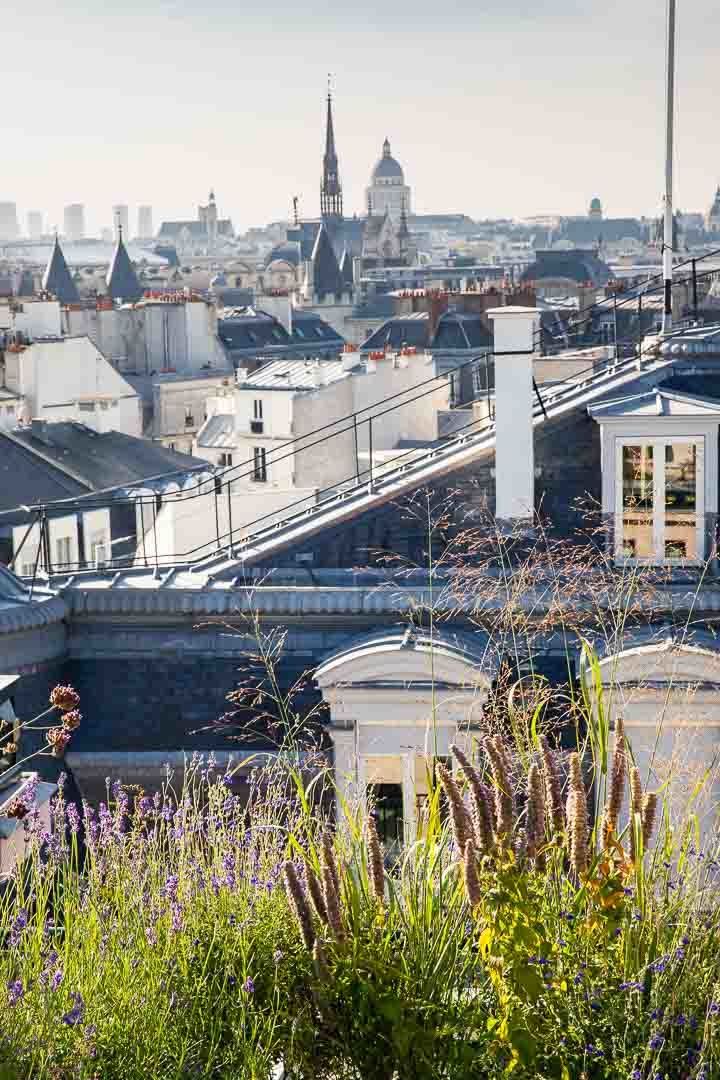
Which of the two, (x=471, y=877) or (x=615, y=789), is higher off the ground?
(x=615, y=789)

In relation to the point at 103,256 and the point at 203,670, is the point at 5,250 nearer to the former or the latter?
the point at 103,256

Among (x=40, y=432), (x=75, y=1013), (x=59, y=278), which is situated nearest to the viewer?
(x=75, y=1013)

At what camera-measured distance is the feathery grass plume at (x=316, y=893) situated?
151 inches

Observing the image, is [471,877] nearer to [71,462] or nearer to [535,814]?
[535,814]

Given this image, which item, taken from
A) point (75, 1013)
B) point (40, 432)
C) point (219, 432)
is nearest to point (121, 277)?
point (219, 432)

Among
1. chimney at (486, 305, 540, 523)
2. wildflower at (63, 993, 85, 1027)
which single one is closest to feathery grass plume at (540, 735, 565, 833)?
wildflower at (63, 993, 85, 1027)

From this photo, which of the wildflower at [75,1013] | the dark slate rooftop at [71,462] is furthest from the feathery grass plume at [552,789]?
the dark slate rooftop at [71,462]

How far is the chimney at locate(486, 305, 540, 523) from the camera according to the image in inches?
378

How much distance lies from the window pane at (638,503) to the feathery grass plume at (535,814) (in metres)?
5.55

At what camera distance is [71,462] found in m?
26.4

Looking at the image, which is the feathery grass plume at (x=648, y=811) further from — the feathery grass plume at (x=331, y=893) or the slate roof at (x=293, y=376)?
the slate roof at (x=293, y=376)

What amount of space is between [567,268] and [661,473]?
78.7m

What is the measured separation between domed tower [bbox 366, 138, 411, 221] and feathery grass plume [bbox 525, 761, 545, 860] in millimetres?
190261

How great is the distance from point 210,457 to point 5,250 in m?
151
